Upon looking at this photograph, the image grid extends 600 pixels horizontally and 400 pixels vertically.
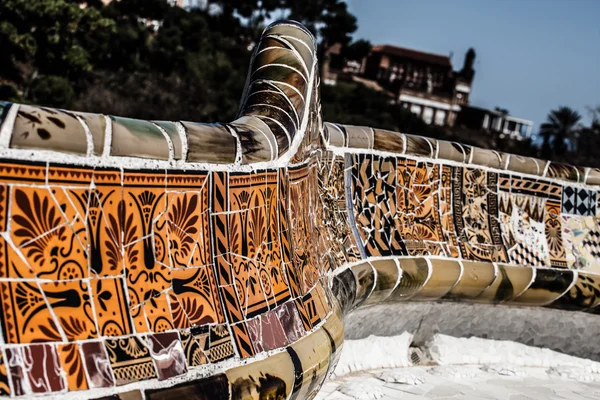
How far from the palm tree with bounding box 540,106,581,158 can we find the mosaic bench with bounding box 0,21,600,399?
55.8 m

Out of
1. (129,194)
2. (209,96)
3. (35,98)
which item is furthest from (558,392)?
(209,96)

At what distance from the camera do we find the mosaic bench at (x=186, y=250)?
1.61m

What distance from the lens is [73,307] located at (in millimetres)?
1688

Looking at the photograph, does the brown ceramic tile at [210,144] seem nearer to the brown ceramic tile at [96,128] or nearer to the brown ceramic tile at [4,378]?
the brown ceramic tile at [96,128]

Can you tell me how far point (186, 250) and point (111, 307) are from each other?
0.94 feet

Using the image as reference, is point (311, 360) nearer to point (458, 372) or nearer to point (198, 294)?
point (198, 294)

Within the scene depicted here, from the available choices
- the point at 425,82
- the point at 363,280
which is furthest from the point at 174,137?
the point at 425,82

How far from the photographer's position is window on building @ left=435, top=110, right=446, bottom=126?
173 ft

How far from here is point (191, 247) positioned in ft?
6.59

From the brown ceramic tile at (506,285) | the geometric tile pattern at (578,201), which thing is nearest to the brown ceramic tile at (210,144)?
the brown ceramic tile at (506,285)

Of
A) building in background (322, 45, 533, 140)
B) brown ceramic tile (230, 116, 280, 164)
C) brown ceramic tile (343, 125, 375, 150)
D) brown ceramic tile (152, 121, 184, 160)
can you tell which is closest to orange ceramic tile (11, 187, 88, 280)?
brown ceramic tile (152, 121, 184, 160)

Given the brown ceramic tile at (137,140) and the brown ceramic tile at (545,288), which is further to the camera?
the brown ceramic tile at (545,288)

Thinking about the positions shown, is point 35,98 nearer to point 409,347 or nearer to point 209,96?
point 209,96

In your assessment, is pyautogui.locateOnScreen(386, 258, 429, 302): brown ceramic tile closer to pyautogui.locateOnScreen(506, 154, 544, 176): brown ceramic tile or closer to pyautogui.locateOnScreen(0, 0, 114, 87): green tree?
pyautogui.locateOnScreen(506, 154, 544, 176): brown ceramic tile
